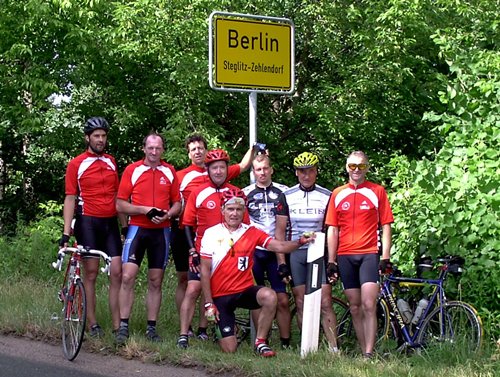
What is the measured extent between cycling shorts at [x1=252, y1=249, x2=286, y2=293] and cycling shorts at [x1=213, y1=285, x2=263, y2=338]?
618 millimetres

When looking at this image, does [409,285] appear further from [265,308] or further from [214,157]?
[214,157]

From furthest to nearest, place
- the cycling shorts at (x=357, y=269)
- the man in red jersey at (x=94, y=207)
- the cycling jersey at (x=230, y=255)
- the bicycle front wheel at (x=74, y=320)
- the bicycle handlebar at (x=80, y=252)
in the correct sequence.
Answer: the man in red jersey at (x=94, y=207) → the bicycle handlebar at (x=80, y=252) → the cycling jersey at (x=230, y=255) → the cycling shorts at (x=357, y=269) → the bicycle front wheel at (x=74, y=320)

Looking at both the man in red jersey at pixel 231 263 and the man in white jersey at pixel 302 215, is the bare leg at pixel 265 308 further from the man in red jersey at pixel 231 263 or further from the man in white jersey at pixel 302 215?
the man in white jersey at pixel 302 215

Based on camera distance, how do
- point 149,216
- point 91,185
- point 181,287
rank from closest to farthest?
point 149,216, point 91,185, point 181,287

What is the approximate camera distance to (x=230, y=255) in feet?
25.4

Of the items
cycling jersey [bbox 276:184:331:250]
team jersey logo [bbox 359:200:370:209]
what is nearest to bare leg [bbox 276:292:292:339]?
cycling jersey [bbox 276:184:331:250]

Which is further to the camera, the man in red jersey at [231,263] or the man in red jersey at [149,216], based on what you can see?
the man in red jersey at [149,216]

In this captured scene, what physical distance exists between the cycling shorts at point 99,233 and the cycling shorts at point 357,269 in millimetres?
2339

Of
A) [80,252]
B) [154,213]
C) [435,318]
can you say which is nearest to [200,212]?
[154,213]

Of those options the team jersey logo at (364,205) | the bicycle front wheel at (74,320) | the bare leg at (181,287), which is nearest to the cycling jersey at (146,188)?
the bare leg at (181,287)

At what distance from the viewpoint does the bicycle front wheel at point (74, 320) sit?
7516 millimetres

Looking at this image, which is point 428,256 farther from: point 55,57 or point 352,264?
point 55,57

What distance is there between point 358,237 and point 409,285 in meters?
1.04

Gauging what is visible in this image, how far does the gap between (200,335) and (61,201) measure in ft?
35.4
